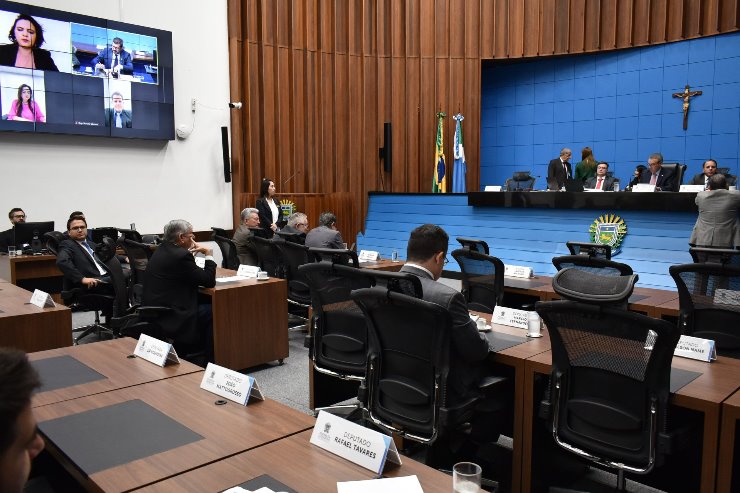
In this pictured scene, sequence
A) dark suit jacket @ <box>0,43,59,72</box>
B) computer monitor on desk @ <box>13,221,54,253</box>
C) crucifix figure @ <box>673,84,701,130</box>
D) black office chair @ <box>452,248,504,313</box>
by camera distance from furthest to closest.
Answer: crucifix figure @ <box>673,84,701,130</box>
dark suit jacket @ <box>0,43,59,72</box>
computer monitor on desk @ <box>13,221,54,253</box>
black office chair @ <box>452,248,504,313</box>

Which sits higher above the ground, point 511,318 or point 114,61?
point 114,61

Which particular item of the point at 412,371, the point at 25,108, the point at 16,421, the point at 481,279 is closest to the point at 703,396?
the point at 412,371

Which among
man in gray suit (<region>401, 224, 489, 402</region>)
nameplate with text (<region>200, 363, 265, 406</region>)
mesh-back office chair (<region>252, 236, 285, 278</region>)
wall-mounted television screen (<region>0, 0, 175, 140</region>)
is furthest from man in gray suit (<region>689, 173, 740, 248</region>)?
wall-mounted television screen (<region>0, 0, 175, 140</region>)

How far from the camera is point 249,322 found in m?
4.58

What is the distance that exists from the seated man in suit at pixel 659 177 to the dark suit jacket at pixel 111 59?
23.3 feet

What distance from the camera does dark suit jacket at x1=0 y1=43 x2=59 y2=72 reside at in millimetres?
7234

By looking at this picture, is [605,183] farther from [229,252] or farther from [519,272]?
[229,252]

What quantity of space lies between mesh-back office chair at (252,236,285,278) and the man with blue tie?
3.43 m

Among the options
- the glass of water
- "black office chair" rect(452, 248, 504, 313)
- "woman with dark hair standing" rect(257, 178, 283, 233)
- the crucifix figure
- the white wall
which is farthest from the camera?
the crucifix figure

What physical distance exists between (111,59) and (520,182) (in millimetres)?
6233

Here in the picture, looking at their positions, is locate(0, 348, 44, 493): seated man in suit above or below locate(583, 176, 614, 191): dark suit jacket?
below

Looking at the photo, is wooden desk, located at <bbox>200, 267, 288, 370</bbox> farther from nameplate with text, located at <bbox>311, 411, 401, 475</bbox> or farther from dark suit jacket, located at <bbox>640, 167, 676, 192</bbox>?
dark suit jacket, located at <bbox>640, 167, 676, 192</bbox>

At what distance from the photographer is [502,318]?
308 cm

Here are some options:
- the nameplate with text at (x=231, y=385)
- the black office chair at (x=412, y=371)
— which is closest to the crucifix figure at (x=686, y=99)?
the black office chair at (x=412, y=371)
